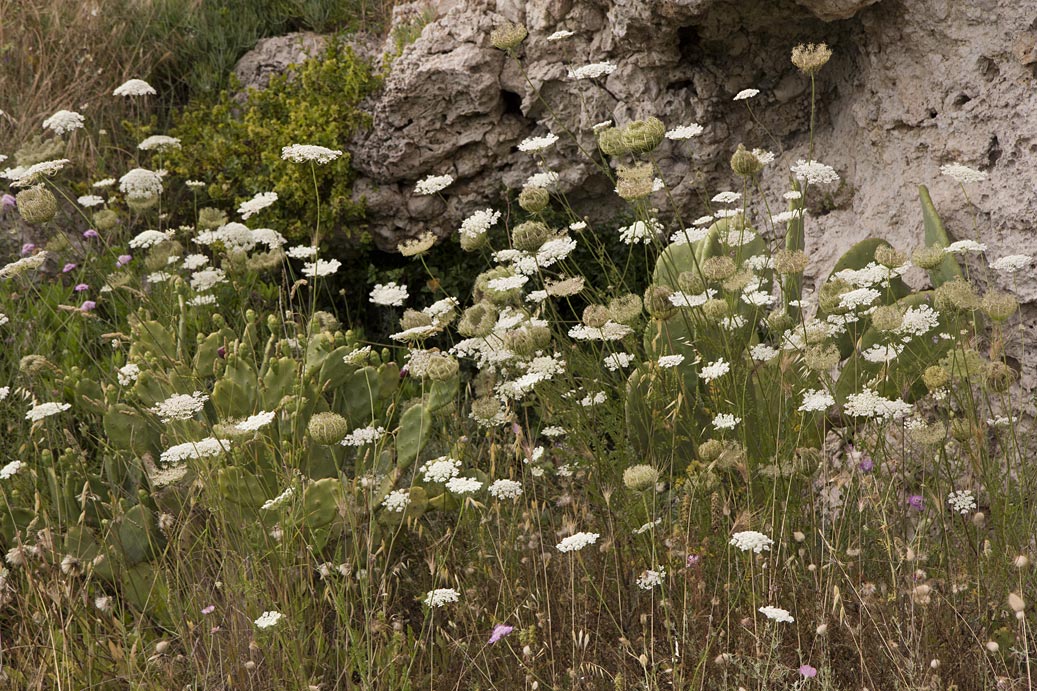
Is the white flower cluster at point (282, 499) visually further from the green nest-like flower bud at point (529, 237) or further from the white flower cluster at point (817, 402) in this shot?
the white flower cluster at point (817, 402)

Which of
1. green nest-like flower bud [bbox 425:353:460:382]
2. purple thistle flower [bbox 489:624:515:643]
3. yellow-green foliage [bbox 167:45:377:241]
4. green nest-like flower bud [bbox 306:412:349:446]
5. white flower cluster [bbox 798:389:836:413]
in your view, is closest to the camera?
purple thistle flower [bbox 489:624:515:643]

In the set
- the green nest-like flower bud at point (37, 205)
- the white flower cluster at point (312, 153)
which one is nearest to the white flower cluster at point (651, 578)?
the white flower cluster at point (312, 153)

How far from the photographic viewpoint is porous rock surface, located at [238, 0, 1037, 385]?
3873mm

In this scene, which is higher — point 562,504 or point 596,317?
point 596,317

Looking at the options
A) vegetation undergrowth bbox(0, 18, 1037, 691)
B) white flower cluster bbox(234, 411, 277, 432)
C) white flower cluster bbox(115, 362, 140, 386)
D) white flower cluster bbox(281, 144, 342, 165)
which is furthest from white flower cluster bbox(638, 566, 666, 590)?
white flower cluster bbox(115, 362, 140, 386)

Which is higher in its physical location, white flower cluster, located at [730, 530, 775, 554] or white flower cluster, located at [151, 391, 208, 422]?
white flower cluster, located at [151, 391, 208, 422]

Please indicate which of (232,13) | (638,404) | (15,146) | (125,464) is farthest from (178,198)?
(638,404)

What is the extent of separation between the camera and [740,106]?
493cm

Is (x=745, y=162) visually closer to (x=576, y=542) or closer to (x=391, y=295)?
(x=391, y=295)

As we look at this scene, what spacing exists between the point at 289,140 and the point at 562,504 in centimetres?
314

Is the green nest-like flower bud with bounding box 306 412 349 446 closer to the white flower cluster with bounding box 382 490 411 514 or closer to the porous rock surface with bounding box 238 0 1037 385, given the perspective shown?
the white flower cluster with bounding box 382 490 411 514

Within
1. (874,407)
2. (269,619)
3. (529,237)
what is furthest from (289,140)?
(874,407)

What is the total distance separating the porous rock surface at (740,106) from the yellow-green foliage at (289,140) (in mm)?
150

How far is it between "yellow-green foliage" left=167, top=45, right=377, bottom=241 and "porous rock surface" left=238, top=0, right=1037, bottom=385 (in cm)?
15
